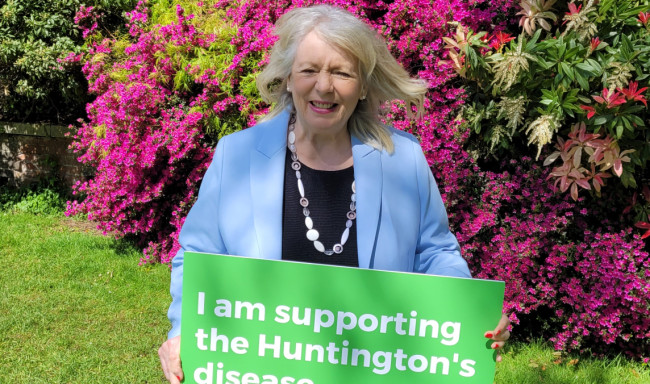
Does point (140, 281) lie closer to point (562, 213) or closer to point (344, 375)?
point (562, 213)

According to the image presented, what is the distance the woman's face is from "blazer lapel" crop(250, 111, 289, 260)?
13 cm

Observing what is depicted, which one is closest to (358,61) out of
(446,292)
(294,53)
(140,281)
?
(294,53)

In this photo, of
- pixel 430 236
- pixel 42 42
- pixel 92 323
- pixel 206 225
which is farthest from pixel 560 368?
pixel 42 42

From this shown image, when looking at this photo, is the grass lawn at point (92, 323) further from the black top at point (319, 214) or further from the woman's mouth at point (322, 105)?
the woman's mouth at point (322, 105)

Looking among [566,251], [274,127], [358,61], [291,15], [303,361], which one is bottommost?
[566,251]

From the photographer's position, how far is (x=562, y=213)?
3863 millimetres

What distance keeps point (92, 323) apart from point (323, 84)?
3230 millimetres

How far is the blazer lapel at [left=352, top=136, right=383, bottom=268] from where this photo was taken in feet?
5.78

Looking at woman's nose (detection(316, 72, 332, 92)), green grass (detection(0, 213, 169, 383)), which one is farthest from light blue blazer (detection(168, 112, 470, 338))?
green grass (detection(0, 213, 169, 383))

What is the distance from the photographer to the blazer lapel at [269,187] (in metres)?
1.74

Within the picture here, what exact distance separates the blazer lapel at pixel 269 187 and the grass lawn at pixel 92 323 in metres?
2.22

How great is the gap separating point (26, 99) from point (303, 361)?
6.67 metres

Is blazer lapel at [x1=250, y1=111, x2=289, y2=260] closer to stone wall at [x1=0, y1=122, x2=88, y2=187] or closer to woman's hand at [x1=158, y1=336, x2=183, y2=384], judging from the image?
woman's hand at [x1=158, y1=336, x2=183, y2=384]

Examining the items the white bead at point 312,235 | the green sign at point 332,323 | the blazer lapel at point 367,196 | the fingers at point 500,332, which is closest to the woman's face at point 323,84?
the blazer lapel at point 367,196
